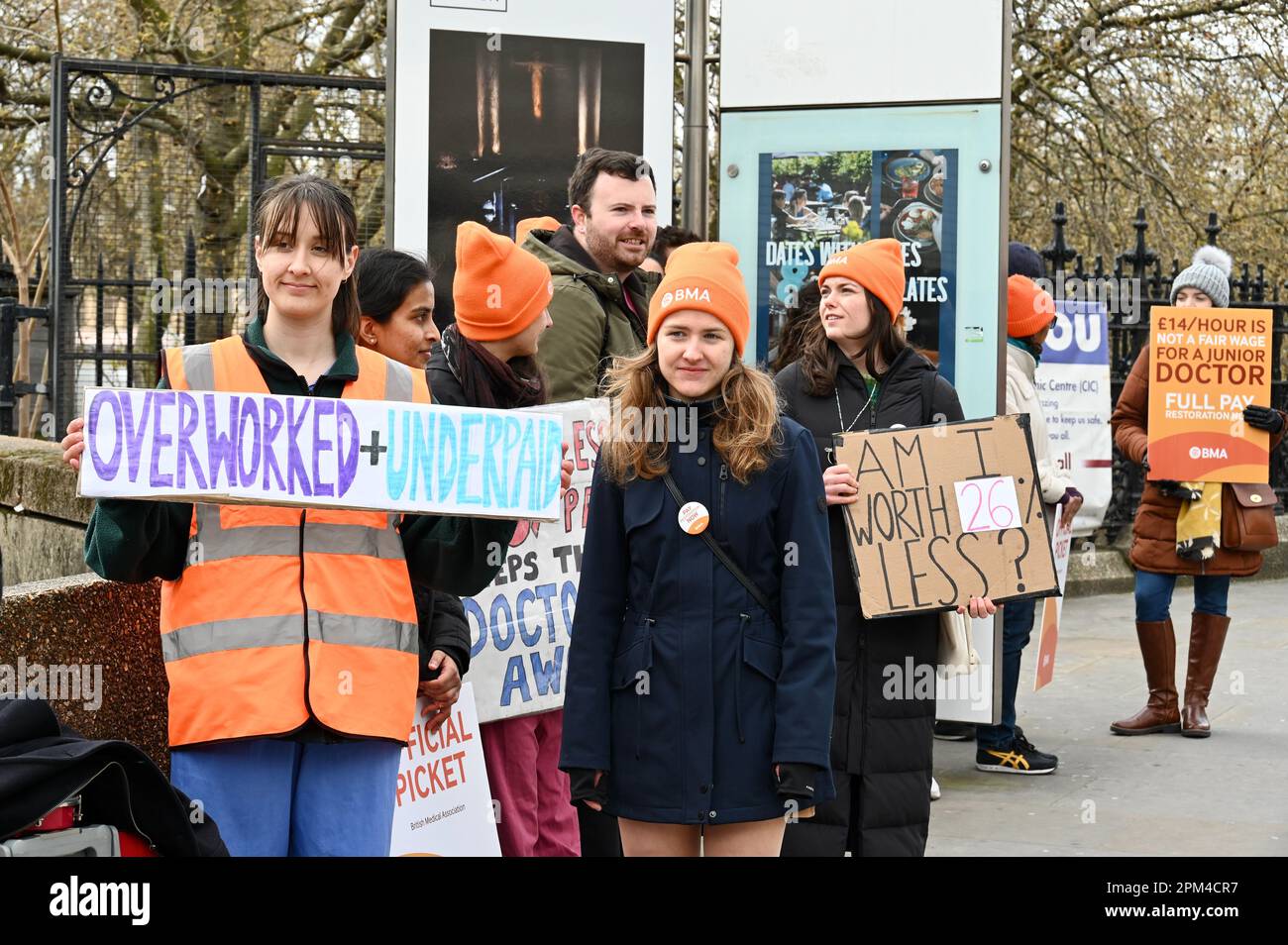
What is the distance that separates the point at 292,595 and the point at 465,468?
1.40ft

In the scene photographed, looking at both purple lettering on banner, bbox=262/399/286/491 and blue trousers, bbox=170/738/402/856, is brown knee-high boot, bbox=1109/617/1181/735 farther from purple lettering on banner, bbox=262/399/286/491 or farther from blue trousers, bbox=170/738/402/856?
purple lettering on banner, bbox=262/399/286/491

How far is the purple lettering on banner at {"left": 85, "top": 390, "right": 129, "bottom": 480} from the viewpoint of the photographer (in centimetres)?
329

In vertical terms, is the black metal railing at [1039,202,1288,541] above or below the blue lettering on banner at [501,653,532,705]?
above

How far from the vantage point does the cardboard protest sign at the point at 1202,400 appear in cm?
805

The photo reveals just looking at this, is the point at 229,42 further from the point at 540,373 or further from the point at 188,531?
the point at 188,531

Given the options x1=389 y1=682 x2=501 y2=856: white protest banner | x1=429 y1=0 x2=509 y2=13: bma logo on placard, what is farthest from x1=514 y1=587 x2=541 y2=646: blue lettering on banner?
x1=429 y1=0 x2=509 y2=13: bma logo on placard

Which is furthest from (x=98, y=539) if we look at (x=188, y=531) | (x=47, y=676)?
(x=47, y=676)

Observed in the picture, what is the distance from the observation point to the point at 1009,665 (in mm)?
7574

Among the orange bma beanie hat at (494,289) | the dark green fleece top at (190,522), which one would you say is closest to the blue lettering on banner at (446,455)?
the dark green fleece top at (190,522)

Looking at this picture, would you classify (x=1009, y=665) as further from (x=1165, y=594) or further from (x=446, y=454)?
(x=446, y=454)

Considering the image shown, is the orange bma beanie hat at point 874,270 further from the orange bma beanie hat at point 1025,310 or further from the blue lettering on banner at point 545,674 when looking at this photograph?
the orange bma beanie hat at point 1025,310

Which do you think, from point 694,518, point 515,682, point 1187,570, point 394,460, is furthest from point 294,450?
point 1187,570

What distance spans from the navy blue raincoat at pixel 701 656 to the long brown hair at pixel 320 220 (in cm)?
73

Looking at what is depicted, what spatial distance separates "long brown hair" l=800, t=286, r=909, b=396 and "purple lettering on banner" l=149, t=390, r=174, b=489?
2.25 m
